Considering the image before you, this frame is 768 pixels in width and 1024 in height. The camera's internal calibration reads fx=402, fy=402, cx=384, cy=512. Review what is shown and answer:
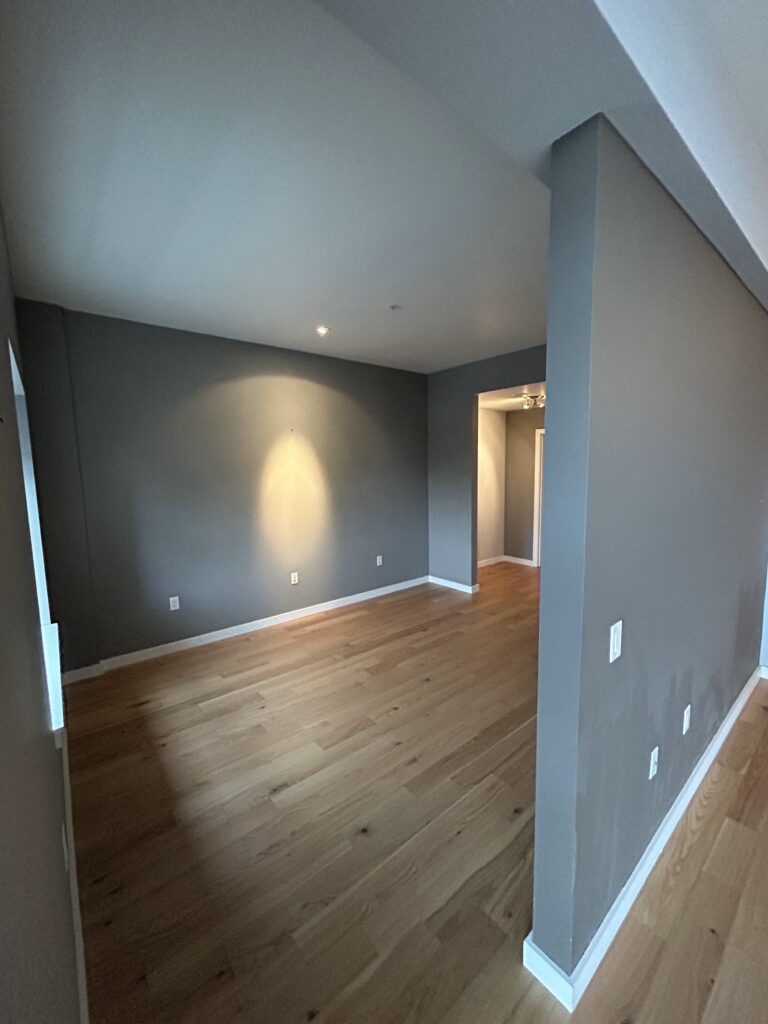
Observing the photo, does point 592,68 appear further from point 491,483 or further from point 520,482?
point 520,482

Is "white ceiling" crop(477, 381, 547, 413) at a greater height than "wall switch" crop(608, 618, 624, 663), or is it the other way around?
"white ceiling" crop(477, 381, 547, 413)

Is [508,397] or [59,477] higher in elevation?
[508,397]

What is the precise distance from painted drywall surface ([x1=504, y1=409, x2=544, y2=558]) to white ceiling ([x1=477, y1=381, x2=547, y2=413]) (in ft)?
0.84

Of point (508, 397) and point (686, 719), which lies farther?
point (508, 397)

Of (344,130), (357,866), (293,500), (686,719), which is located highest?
(344,130)

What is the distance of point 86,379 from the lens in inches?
113

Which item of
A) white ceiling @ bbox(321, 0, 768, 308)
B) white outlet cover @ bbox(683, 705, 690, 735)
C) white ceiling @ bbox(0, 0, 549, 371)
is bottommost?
white outlet cover @ bbox(683, 705, 690, 735)

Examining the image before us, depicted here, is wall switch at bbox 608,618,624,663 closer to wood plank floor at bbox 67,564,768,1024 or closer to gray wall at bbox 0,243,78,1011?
wood plank floor at bbox 67,564,768,1024

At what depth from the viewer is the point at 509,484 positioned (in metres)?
6.27

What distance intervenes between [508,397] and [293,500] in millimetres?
2852

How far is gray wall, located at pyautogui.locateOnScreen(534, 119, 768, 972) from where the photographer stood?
933 mm

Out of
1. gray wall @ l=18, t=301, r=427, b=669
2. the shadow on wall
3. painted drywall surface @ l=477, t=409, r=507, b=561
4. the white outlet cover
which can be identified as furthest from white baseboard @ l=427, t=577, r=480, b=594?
the white outlet cover

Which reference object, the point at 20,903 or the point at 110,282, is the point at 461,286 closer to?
the point at 110,282

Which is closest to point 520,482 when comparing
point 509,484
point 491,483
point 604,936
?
point 509,484
